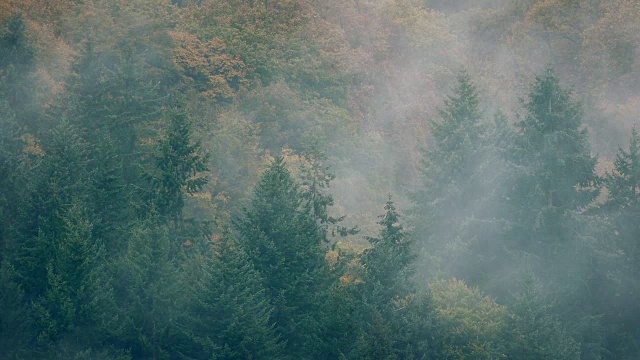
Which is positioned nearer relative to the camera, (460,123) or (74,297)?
(74,297)

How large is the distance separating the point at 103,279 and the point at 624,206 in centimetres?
2593

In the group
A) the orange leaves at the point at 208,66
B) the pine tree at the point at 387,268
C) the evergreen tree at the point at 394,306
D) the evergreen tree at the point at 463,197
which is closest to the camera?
the evergreen tree at the point at 394,306

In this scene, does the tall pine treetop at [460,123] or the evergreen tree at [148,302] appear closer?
the evergreen tree at [148,302]

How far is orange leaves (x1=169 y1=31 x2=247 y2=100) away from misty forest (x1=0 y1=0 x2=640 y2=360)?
0.16m

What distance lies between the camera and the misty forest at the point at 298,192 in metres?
35.2

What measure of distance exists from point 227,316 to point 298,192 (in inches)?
371

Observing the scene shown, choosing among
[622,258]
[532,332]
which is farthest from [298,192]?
[622,258]

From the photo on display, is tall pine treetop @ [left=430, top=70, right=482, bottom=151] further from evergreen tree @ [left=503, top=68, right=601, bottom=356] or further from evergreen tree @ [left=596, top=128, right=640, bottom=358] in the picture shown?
evergreen tree @ [left=596, top=128, right=640, bottom=358]

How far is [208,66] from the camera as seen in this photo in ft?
182

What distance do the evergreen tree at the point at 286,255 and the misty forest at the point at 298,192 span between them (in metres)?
0.11

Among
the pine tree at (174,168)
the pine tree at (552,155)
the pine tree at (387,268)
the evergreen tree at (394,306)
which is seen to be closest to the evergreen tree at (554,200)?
the pine tree at (552,155)

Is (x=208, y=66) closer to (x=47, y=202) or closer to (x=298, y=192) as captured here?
(x=298, y=192)

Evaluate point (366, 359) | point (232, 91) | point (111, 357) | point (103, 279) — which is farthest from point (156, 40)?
point (366, 359)

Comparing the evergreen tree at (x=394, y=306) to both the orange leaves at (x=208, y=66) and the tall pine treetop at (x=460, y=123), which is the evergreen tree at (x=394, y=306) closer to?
the tall pine treetop at (x=460, y=123)
